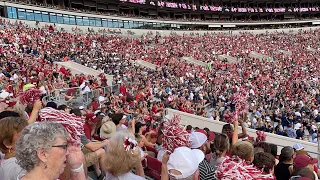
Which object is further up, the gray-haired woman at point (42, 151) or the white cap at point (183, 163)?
the gray-haired woman at point (42, 151)

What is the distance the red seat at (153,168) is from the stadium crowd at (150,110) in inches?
0.7

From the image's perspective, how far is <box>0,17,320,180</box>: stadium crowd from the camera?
295cm

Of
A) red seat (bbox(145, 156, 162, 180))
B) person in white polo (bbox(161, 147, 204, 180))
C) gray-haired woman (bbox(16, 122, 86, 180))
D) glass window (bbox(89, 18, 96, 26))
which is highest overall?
glass window (bbox(89, 18, 96, 26))

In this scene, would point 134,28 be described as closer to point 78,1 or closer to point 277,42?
point 78,1

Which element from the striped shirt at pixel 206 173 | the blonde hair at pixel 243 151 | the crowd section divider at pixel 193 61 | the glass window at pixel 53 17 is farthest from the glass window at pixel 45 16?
the striped shirt at pixel 206 173

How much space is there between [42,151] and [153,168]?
3.07m

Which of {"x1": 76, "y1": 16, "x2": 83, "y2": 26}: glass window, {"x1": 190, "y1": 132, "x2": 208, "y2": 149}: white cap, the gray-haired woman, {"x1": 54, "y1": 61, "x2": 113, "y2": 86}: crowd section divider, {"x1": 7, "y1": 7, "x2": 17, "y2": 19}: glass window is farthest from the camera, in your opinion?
{"x1": 76, "y1": 16, "x2": 83, "y2": 26}: glass window

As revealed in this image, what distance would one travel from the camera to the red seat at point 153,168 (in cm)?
504

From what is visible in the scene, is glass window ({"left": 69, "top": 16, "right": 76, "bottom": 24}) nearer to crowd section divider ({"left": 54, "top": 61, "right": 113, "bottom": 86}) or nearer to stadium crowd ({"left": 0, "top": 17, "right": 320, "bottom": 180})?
stadium crowd ({"left": 0, "top": 17, "right": 320, "bottom": 180})

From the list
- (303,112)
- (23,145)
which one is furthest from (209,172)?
(303,112)

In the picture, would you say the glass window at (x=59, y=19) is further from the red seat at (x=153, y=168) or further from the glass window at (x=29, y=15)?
the red seat at (x=153, y=168)

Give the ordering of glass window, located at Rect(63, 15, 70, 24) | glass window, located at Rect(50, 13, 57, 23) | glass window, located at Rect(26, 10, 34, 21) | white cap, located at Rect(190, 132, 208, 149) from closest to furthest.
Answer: white cap, located at Rect(190, 132, 208, 149)
glass window, located at Rect(26, 10, 34, 21)
glass window, located at Rect(50, 13, 57, 23)
glass window, located at Rect(63, 15, 70, 24)

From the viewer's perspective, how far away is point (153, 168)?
17.1 ft

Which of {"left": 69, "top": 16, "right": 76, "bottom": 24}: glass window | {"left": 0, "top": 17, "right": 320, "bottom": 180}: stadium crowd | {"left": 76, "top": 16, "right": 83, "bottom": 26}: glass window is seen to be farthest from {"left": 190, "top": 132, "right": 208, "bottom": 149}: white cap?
{"left": 76, "top": 16, "right": 83, "bottom": 26}: glass window
